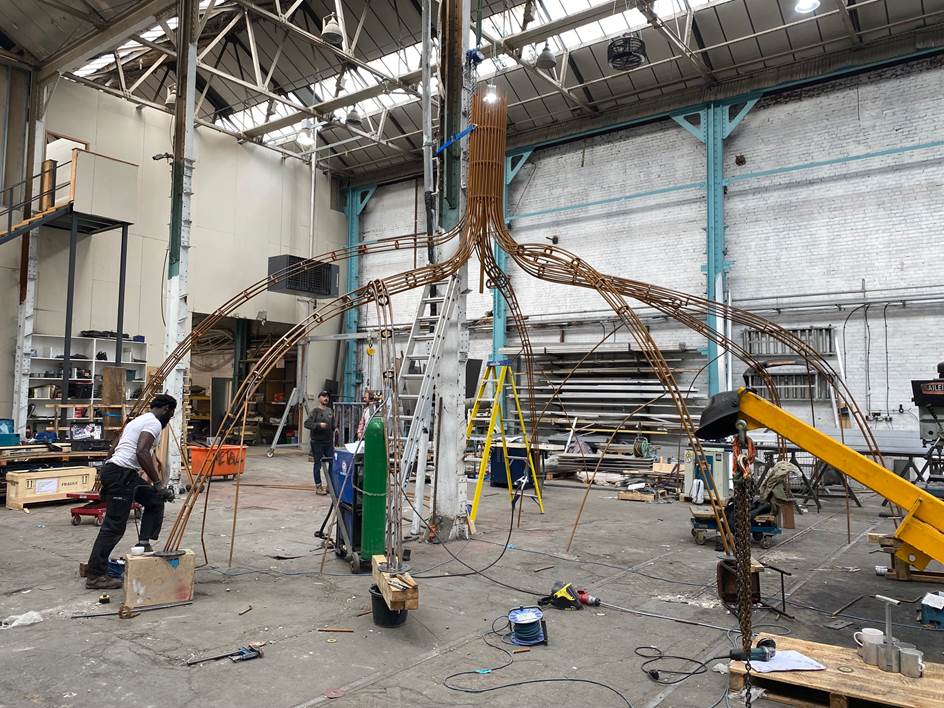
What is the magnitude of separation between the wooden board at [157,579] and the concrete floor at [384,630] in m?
0.16

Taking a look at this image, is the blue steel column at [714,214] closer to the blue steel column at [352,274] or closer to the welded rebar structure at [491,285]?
the welded rebar structure at [491,285]

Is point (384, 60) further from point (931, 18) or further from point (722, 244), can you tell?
point (931, 18)

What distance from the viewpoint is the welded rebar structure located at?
6203 millimetres

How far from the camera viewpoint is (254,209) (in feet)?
64.6

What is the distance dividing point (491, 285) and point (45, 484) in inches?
302

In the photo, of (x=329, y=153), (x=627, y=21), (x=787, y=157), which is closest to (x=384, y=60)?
(x=329, y=153)

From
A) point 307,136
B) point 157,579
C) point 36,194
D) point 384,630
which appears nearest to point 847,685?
point 384,630

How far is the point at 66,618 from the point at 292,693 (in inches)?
95.6

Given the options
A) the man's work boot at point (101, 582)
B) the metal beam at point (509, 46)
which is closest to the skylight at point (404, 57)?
the metal beam at point (509, 46)

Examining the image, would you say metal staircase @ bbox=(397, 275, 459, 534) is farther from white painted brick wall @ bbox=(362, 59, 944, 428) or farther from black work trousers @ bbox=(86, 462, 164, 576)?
white painted brick wall @ bbox=(362, 59, 944, 428)

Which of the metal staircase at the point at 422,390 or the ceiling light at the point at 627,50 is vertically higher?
the ceiling light at the point at 627,50

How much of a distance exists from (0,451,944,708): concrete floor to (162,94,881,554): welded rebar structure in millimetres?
779

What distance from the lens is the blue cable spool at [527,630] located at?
15.6 feet

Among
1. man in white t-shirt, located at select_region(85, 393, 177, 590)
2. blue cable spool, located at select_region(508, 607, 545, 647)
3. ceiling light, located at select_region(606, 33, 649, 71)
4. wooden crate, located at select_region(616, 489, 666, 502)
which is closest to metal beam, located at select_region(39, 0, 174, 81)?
ceiling light, located at select_region(606, 33, 649, 71)
